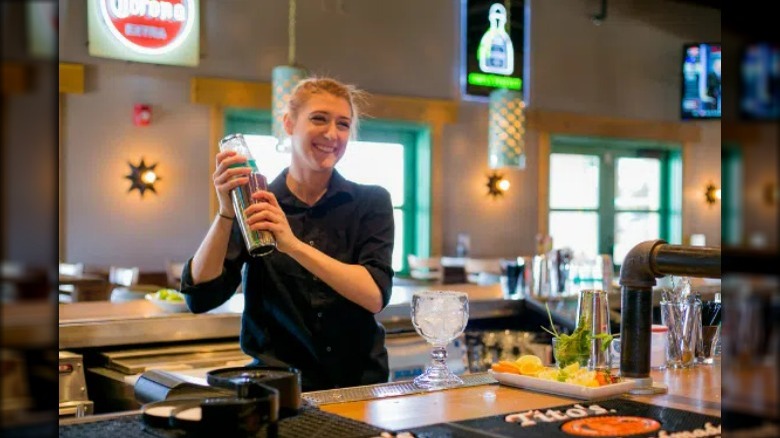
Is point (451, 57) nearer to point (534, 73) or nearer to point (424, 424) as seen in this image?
point (534, 73)

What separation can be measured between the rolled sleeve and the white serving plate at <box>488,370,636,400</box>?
1.48 feet

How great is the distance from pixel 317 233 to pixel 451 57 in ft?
24.2

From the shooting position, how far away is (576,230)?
10.4 metres

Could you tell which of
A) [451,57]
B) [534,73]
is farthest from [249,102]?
[534,73]

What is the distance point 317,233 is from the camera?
2270 mm

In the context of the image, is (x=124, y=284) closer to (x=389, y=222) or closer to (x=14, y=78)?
(x=389, y=222)

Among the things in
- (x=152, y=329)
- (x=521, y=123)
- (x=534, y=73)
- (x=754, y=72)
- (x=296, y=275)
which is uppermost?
(x=534, y=73)

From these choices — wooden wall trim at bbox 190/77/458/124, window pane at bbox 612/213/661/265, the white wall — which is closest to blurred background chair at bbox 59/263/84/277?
the white wall

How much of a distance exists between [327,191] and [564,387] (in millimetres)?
836

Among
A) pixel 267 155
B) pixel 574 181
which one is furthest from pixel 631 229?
pixel 267 155

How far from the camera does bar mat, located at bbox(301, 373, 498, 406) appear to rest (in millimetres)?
1645

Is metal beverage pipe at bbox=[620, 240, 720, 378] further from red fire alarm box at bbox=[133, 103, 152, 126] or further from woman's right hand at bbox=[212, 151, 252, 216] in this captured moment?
red fire alarm box at bbox=[133, 103, 152, 126]

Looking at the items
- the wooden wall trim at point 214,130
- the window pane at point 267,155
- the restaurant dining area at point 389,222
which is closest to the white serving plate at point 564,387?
the restaurant dining area at point 389,222

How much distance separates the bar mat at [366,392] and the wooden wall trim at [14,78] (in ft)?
3.66
